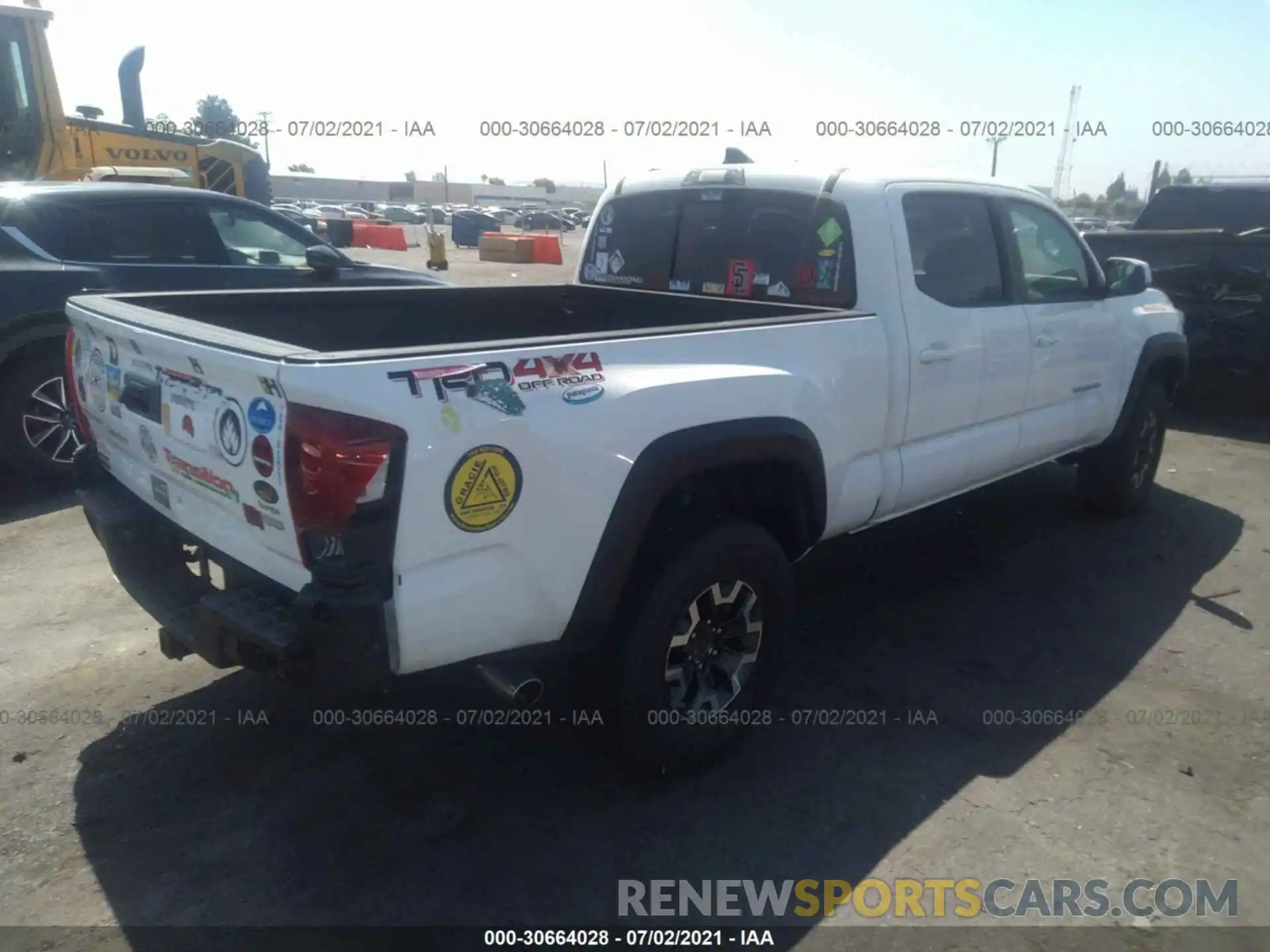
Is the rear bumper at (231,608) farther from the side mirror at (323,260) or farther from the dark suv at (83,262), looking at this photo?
the side mirror at (323,260)

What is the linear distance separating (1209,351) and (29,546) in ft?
28.5

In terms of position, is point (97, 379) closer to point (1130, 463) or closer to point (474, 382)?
point (474, 382)

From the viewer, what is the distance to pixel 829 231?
3.85 m

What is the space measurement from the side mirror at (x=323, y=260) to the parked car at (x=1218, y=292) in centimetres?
573

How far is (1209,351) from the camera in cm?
824

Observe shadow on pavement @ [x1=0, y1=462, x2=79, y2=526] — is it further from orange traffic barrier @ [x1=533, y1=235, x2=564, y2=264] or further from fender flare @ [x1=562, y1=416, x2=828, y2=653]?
orange traffic barrier @ [x1=533, y1=235, x2=564, y2=264]

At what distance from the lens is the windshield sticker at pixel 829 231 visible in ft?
12.5

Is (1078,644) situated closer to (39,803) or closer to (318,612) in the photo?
(318,612)

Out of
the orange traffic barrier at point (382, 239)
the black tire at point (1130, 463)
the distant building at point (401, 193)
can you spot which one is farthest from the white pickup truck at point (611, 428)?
the distant building at point (401, 193)

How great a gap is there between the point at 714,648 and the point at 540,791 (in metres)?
0.73

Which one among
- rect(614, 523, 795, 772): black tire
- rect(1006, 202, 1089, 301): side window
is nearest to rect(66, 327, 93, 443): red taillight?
rect(614, 523, 795, 772): black tire

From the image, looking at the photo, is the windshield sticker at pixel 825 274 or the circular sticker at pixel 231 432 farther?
the windshield sticker at pixel 825 274

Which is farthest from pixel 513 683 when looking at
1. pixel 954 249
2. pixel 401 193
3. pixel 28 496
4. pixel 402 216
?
pixel 401 193

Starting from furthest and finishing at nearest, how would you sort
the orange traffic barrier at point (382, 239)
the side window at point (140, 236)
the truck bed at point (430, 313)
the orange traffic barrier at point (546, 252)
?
the orange traffic barrier at point (382, 239) < the orange traffic barrier at point (546, 252) < the side window at point (140, 236) < the truck bed at point (430, 313)
